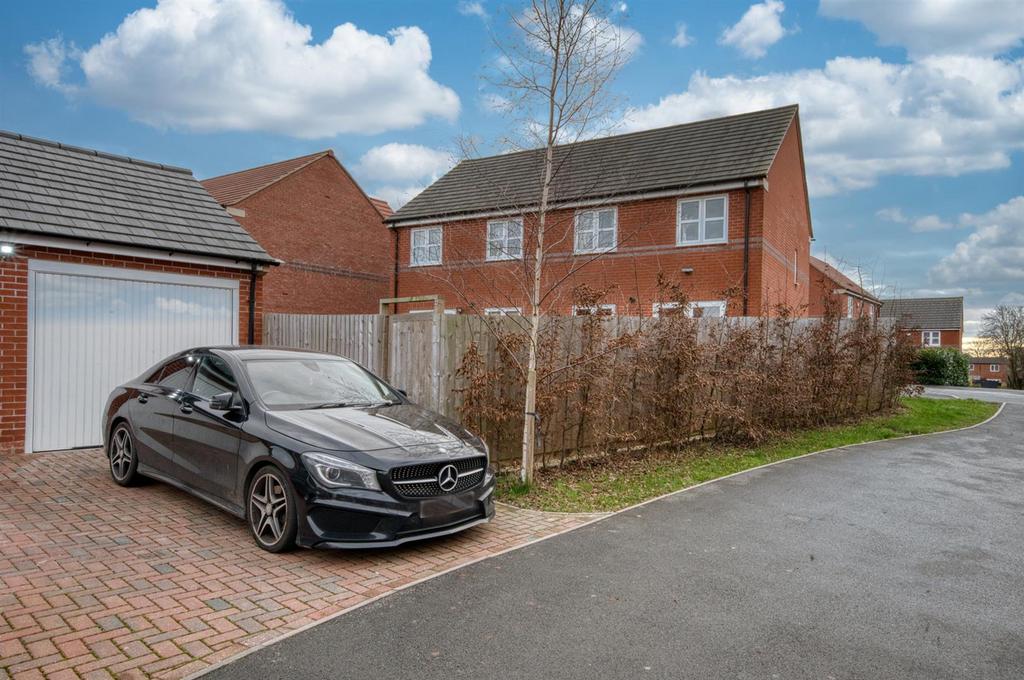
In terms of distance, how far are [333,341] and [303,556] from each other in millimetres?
6214

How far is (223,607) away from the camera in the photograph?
402cm

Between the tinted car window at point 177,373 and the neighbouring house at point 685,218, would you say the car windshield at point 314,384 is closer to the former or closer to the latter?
the tinted car window at point 177,373

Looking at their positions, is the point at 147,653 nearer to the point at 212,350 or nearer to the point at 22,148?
the point at 212,350

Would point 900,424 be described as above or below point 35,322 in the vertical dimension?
below

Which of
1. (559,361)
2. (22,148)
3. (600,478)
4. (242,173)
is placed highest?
(242,173)

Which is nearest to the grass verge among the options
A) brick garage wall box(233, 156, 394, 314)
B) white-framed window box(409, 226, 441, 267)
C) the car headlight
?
the car headlight

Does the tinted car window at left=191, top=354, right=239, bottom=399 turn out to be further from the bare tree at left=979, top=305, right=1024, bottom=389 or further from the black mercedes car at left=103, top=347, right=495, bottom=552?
the bare tree at left=979, top=305, right=1024, bottom=389

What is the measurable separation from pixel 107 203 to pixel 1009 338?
46.8 metres

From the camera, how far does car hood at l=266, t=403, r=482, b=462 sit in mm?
4957

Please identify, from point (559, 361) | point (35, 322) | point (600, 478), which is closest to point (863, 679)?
point (600, 478)

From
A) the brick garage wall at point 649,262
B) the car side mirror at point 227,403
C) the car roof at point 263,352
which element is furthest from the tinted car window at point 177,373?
the brick garage wall at point 649,262

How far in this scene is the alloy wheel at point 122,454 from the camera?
22.5 ft

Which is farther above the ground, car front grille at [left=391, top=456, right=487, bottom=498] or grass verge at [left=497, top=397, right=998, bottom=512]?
car front grille at [left=391, top=456, right=487, bottom=498]

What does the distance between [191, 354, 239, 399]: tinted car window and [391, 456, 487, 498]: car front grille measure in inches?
73.8
